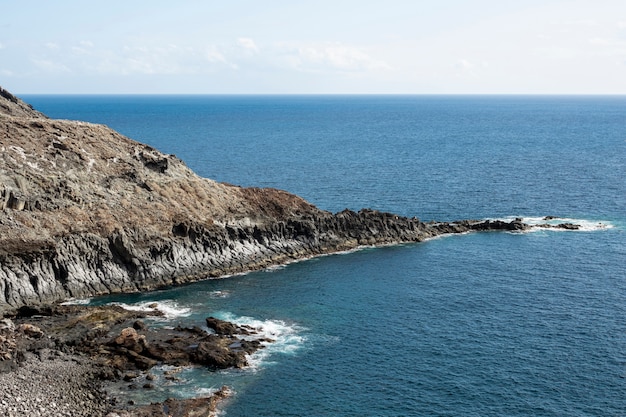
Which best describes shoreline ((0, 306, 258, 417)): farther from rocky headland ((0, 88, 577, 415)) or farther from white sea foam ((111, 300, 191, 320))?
white sea foam ((111, 300, 191, 320))

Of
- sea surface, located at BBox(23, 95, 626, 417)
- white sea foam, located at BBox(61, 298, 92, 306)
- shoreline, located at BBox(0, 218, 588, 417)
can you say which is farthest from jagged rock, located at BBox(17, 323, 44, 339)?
sea surface, located at BBox(23, 95, 626, 417)

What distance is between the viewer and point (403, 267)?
339 feet

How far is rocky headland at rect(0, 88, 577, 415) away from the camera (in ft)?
236

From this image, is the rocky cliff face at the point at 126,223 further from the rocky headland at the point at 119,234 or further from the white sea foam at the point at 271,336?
the white sea foam at the point at 271,336

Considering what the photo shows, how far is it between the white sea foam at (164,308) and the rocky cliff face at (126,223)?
619cm

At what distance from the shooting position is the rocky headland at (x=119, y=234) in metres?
71.9

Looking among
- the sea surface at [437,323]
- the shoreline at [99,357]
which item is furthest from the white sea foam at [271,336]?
the shoreline at [99,357]

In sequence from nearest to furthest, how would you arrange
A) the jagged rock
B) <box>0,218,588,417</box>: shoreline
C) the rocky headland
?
1. <box>0,218,588,417</box>: shoreline
2. the rocky headland
3. the jagged rock

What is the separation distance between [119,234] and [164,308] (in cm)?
1590

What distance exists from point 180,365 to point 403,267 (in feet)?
149

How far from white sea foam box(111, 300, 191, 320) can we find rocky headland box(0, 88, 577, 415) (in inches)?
202

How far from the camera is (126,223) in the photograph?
9875cm

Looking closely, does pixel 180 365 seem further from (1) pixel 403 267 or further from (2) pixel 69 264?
(1) pixel 403 267

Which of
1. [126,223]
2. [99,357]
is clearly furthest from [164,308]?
[126,223]
